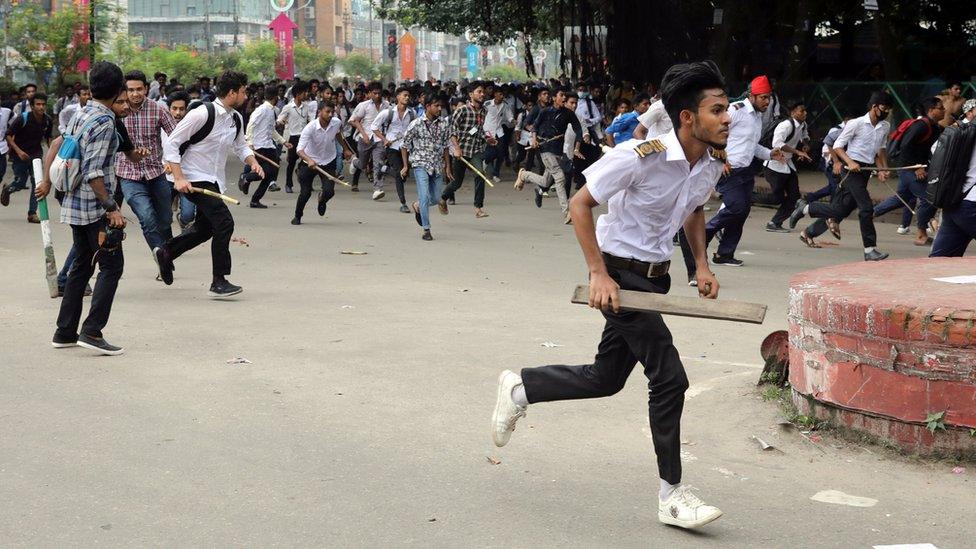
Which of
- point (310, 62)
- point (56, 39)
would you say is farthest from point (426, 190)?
point (310, 62)

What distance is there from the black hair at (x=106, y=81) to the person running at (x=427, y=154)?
6764 mm

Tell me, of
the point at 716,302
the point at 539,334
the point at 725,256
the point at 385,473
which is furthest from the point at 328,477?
the point at 725,256

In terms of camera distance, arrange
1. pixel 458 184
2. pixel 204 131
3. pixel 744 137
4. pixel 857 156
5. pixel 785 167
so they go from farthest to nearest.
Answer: pixel 458 184 → pixel 785 167 → pixel 857 156 → pixel 744 137 → pixel 204 131

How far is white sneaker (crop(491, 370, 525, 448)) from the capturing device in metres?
4.92

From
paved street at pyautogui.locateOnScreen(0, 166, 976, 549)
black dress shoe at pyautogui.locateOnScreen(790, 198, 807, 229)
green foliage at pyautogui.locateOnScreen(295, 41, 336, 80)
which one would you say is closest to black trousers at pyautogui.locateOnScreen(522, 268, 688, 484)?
paved street at pyautogui.locateOnScreen(0, 166, 976, 549)

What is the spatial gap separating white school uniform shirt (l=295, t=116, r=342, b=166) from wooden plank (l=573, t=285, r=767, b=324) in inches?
484

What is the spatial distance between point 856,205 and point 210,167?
21.2 ft

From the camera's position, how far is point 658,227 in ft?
14.8

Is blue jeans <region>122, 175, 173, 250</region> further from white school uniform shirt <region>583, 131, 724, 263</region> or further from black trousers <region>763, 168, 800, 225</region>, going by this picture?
black trousers <region>763, 168, 800, 225</region>

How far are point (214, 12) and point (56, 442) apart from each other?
11002 centimetres

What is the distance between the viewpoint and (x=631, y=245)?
451 centimetres

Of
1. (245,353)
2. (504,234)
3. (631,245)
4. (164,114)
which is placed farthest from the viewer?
(504,234)

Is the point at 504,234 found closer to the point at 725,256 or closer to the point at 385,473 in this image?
the point at 725,256

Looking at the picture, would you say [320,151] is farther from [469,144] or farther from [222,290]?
[222,290]
